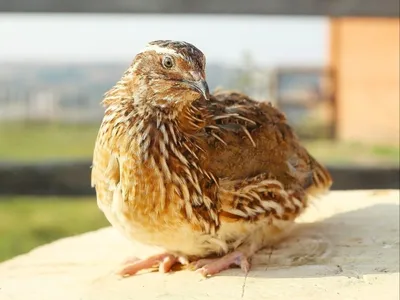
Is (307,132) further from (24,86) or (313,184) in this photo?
(313,184)

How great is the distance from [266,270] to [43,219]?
14.5 feet

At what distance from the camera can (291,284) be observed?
2531mm

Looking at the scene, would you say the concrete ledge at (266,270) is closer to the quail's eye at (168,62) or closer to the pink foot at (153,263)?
the pink foot at (153,263)

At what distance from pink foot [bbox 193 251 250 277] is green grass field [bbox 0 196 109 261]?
3440 millimetres

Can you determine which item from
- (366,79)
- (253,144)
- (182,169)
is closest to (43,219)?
(366,79)

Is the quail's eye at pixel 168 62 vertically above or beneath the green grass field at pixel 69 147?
above

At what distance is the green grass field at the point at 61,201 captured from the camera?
602 cm

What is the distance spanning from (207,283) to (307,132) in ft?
18.0

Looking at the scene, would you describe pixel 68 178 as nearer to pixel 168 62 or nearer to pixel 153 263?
pixel 153 263

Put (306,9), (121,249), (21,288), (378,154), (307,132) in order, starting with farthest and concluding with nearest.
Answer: (307,132)
(378,154)
(306,9)
(121,249)
(21,288)

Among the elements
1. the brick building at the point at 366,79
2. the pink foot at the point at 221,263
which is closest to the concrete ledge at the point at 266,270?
the pink foot at the point at 221,263

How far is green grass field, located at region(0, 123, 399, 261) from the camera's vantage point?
19.7 ft

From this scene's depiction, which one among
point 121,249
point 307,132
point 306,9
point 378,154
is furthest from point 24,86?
point 121,249

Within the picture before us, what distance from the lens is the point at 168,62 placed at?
245 centimetres
